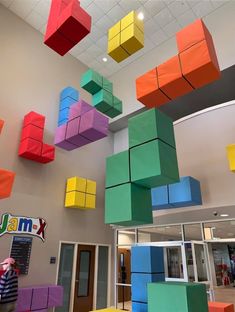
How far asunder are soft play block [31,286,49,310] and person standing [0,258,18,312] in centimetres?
117

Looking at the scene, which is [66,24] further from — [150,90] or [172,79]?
[172,79]

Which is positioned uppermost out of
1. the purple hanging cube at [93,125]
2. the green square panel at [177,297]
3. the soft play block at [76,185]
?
the purple hanging cube at [93,125]

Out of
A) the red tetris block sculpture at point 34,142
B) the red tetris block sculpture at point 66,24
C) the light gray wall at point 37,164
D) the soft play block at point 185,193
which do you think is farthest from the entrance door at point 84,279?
the red tetris block sculpture at point 66,24

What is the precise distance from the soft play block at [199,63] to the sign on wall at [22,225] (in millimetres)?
5997

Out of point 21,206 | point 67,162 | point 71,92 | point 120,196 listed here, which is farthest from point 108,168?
point 71,92

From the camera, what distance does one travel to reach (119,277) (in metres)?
10.0

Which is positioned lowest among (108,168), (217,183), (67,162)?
(108,168)

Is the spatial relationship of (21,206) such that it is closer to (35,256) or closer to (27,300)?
(35,256)

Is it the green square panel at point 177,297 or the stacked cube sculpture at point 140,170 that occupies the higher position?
the stacked cube sculpture at point 140,170

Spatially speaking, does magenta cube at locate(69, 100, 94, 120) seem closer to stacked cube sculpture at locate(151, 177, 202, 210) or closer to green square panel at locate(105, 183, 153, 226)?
stacked cube sculpture at locate(151, 177, 202, 210)

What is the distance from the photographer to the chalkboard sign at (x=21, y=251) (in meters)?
7.12

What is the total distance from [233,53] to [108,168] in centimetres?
684

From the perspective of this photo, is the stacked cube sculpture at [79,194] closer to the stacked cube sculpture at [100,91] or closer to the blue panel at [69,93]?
the stacked cube sculpture at [100,91]

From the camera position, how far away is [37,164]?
832 cm
